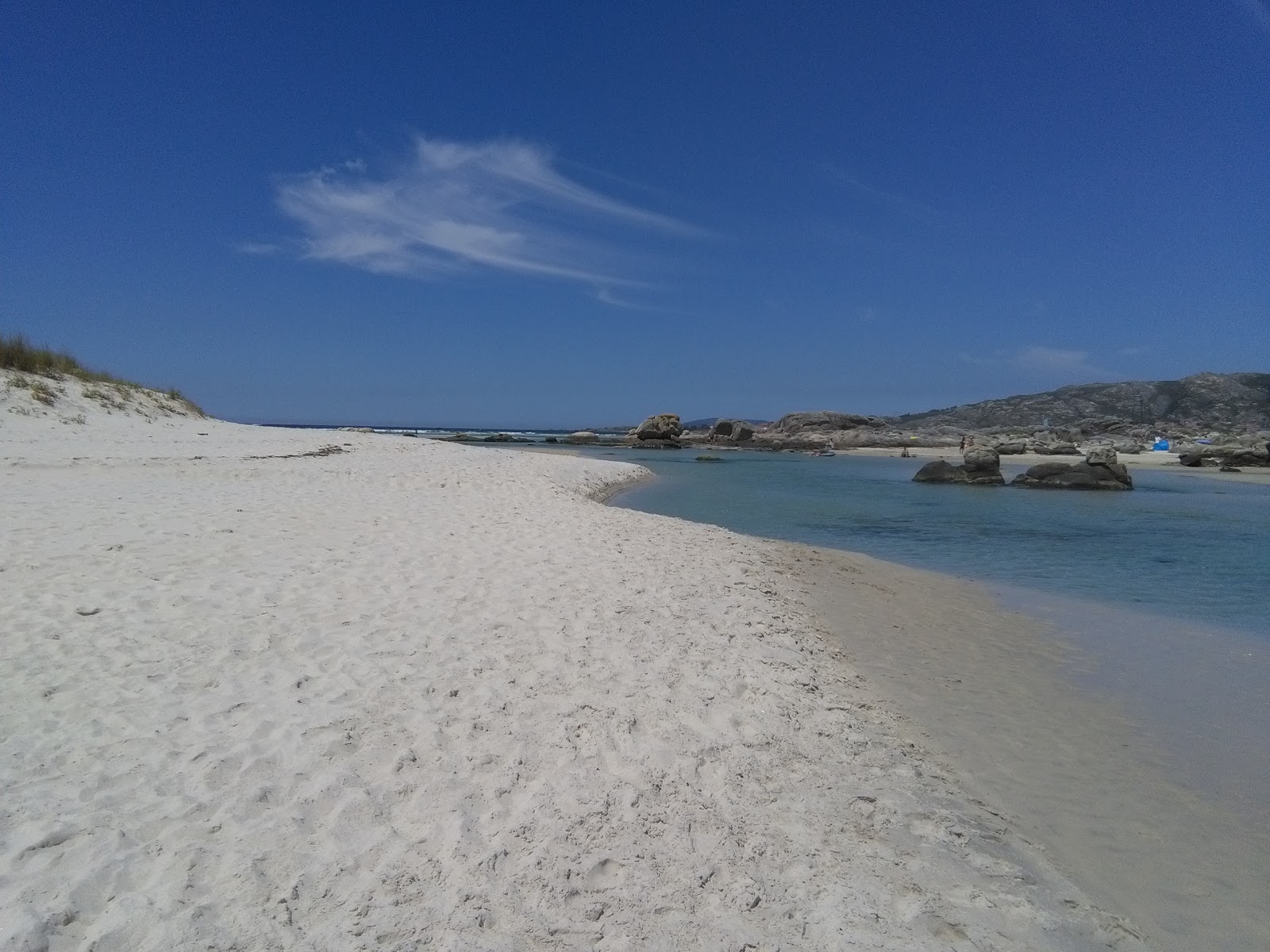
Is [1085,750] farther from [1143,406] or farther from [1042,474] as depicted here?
[1143,406]

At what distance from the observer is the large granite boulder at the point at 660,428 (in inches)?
2982

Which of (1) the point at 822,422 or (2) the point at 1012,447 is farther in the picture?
(1) the point at 822,422

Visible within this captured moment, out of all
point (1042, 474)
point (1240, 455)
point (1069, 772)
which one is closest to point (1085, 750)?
point (1069, 772)

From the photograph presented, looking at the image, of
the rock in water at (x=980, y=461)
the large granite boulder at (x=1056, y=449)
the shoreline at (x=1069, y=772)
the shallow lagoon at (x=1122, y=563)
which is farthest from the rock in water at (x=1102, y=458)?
the large granite boulder at (x=1056, y=449)

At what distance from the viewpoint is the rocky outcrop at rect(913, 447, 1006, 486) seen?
29.5m

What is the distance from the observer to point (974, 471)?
29.9m

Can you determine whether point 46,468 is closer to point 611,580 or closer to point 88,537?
point 88,537

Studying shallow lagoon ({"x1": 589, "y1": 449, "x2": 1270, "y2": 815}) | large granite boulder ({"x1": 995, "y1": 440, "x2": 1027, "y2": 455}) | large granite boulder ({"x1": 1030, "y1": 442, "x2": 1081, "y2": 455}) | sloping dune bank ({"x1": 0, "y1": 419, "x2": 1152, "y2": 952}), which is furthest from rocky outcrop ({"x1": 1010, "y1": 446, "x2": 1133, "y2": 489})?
large granite boulder ({"x1": 995, "y1": 440, "x2": 1027, "y2": 455})

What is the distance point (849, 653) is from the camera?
22.7ft

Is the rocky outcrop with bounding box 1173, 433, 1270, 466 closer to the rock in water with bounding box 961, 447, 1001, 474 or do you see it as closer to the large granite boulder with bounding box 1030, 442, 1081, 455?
the large granite boulder with bounding box 1030, 442, 1081, 455

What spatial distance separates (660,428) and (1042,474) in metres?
50.1

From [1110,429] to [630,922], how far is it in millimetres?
98138

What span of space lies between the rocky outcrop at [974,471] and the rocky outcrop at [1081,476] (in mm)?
1058

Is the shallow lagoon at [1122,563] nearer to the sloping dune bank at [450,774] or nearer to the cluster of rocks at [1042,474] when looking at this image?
the cluster of rocks at [1042,474]
